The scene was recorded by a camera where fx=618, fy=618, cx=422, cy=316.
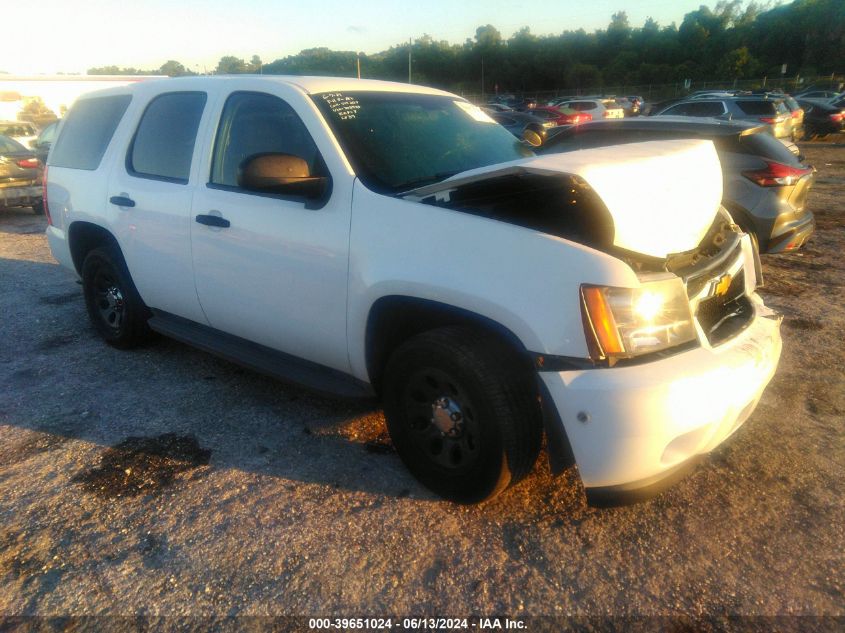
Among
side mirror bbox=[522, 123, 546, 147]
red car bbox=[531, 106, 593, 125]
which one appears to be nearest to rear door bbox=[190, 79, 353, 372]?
side mirror bbox=[522, 123, 546, 147]

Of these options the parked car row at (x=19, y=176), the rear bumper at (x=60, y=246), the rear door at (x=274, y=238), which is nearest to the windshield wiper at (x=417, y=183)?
the rear door at (x=274, y=238)

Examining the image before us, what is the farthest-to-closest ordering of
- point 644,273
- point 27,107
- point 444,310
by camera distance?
point 27,107
point 444,310
point 644,273

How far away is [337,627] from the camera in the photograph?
85.6 inches

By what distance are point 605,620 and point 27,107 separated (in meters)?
37.0

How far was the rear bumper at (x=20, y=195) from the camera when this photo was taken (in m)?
10.9

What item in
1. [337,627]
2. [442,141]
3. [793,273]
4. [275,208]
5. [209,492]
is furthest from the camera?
[793,273]

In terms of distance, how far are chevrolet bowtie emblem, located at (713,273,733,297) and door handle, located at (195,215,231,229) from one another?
246 centimetres

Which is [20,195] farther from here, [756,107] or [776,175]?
[756,107]

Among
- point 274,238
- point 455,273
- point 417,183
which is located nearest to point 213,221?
point 274,238

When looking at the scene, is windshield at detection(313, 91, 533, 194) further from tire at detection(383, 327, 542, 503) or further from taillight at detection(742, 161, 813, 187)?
taillight at detection(742, 161, 813, 187)

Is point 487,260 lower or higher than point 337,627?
higher

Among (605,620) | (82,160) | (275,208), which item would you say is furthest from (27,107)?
(605,620)

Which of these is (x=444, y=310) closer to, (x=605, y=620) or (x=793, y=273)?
(x=605, y=620)

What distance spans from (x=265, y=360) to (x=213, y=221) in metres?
0.82
